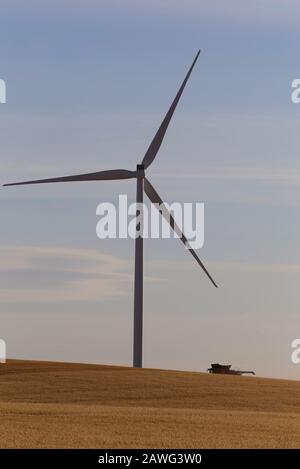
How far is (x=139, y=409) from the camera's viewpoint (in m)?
55.2

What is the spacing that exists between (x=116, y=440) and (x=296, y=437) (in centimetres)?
819

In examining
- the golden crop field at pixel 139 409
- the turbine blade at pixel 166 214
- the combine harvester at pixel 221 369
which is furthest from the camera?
the combine harvester at pixel 221 369

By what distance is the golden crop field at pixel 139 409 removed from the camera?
1547 inches

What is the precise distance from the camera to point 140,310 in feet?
241

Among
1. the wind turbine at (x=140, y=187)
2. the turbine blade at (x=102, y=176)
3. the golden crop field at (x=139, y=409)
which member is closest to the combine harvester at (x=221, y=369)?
the golden crop field at (x=139, y=409)

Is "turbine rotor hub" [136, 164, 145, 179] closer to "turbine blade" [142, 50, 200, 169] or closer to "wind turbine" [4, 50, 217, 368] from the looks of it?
"wind turbine" [4, 50, 217, 368]

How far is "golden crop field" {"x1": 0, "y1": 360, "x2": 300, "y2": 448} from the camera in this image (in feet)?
129

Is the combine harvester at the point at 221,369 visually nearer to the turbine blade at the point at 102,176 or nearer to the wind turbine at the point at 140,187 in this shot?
the wind turbine at the point at 140,187

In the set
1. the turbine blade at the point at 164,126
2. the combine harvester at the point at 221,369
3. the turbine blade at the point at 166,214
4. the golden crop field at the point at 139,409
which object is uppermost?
the turbine blade at the point at 164,126

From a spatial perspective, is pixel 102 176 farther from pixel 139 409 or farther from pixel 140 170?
pixel 139 409

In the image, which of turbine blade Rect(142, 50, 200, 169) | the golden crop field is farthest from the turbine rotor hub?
the golden crop field

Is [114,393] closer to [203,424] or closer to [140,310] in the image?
[140,310]

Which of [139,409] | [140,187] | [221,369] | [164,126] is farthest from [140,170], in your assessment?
[221,369]
